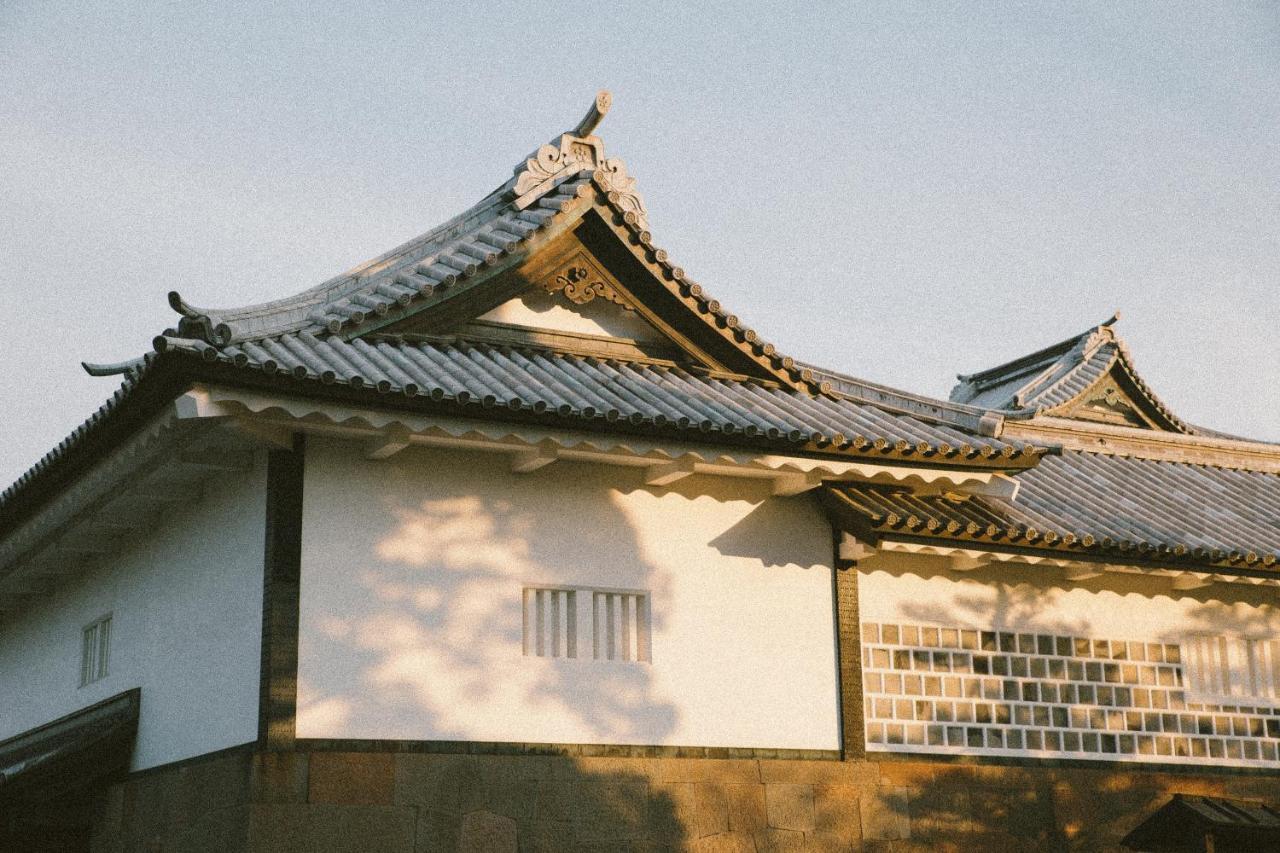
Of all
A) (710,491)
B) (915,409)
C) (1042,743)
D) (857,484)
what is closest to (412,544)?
(710,491)

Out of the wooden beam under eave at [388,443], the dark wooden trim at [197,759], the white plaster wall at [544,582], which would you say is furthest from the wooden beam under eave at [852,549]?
the dark wooden trim at [197,759]

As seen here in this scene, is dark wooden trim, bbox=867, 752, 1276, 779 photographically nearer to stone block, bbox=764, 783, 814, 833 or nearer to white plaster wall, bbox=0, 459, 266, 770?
stone block, bbox=764, 783, 814, 833

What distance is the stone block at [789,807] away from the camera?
36.9ft

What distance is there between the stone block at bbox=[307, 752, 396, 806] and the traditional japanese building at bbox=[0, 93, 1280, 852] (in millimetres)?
15

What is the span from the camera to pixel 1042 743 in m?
12.5

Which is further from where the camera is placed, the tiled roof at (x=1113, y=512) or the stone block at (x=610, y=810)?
the tiled roof at (x=1113, y=512)

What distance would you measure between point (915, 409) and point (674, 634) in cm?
301

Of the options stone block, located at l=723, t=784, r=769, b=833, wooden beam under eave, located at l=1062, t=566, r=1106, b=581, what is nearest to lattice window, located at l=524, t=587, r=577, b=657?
stone block, located at l=723, t=784, r=769, b=833

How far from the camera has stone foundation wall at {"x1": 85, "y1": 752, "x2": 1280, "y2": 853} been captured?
32.3 feet

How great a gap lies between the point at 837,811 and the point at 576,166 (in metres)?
5.95

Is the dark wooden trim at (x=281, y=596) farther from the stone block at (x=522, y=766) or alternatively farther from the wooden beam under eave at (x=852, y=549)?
the wooden beam under eave at (x=852, y=549)

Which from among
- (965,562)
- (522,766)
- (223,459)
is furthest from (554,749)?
(965,562)

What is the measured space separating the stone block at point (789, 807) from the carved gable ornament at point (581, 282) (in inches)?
156

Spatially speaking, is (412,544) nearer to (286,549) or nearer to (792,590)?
(286,549)
